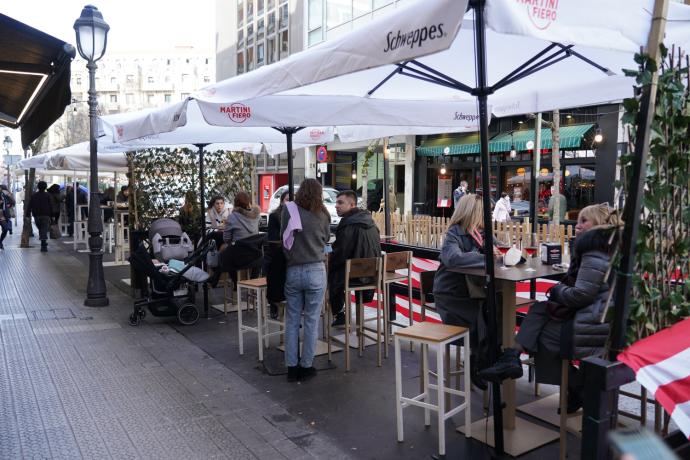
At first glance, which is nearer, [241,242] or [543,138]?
[241,242]

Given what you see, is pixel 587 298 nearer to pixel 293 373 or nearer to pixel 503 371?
pixel 503 371

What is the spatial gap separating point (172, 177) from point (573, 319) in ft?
30.1

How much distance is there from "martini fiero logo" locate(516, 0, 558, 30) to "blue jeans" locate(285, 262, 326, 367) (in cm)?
303

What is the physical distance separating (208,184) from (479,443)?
363 inches

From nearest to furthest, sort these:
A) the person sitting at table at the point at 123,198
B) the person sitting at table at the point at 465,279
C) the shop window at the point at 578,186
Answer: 1. the person sitting at table at the point at 465,279
2. the person sitting at table at the point at 123,198
3. the shop window at the point at 578,186

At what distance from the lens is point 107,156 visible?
1255cm

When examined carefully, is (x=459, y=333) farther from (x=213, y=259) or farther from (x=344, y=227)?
(x=213, y=259)

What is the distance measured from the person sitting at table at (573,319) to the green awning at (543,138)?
15999 millimetres

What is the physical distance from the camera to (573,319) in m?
3.76

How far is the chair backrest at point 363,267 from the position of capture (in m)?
5.56

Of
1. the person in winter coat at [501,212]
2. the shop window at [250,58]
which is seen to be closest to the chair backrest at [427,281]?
the person in winter coat at [501,212]

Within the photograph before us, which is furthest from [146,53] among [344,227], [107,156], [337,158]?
[344,227]

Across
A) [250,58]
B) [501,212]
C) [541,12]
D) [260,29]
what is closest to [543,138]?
[501,212]

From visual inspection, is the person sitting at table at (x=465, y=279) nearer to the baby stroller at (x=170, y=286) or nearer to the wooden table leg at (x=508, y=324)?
the wooden table leg at (x=508, y=324)
